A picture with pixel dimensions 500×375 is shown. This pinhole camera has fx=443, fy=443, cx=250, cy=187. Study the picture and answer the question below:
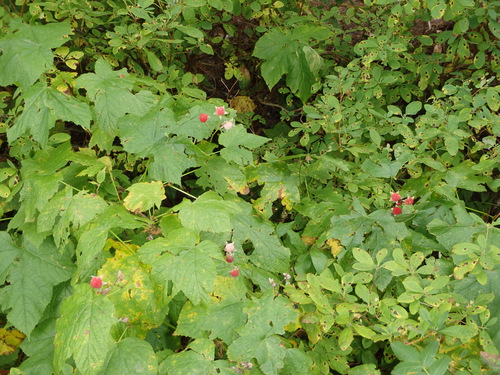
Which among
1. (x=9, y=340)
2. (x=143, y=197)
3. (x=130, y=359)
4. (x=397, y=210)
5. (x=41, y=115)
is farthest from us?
(x=9, y=340)

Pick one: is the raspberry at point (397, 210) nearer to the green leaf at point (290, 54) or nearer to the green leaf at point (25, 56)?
the green leaf at point (290, 54)

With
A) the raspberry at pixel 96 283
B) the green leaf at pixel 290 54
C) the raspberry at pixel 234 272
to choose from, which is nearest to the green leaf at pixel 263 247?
the raspberry at pixel 234 272

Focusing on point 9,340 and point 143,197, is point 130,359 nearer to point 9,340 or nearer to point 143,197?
point 143,197

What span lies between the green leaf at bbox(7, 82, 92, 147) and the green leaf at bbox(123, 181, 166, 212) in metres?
0.37

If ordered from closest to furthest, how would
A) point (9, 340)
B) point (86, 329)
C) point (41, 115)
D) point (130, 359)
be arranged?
point (86, 329) → point (130, 359) → point (41, 115) → point (9, 340)

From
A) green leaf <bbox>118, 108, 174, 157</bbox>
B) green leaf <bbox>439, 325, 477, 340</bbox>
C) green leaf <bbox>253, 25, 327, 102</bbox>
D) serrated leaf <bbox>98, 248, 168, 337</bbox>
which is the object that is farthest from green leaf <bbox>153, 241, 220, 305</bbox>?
green leaf <bbox>253, 25, 327, 102</bbox>

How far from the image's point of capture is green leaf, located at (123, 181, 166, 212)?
5.37 ft

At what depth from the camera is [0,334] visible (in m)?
2.26

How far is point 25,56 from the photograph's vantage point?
6.27ft

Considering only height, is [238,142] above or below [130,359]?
above

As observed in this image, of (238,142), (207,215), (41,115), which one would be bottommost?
(207,215)

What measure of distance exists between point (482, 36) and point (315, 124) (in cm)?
135

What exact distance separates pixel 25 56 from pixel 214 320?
1.37m

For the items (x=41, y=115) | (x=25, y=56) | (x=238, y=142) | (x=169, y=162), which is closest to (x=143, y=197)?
(x=169, y=162)
